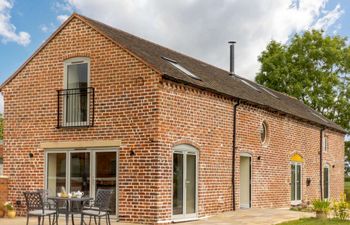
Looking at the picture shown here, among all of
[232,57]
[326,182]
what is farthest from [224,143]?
[326,182]

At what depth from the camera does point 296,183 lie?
24.6m

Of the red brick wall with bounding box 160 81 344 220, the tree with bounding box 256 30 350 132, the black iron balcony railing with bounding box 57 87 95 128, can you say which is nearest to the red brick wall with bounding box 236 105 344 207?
the red brick wall with bounding box 160 81 344 220

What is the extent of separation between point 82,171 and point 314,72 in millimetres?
31675

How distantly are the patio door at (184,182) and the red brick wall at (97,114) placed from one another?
3.43ft

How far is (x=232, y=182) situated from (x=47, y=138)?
6.30 m

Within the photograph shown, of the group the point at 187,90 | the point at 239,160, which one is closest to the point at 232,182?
the point at 239,160

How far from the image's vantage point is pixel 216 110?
17.8 metres

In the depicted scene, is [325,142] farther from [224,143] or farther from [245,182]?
[224,143]

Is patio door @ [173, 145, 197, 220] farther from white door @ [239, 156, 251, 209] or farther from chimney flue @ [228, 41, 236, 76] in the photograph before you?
chimney flue @ [228, 41, 236, 76]

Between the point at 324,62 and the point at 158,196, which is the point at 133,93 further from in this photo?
the point at 324,62

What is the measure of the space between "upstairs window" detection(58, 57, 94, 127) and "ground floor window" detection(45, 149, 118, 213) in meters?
0.96

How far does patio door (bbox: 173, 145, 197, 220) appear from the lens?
15750 millimetres

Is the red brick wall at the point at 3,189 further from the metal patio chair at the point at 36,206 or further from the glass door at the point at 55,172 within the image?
the metal patio chair at the point at 36,206

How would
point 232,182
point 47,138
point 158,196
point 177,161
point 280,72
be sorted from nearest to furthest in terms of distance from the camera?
point 158,196 → point 177,161 → point 47,138 → point 232,182 → point 280,72
